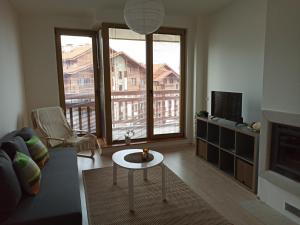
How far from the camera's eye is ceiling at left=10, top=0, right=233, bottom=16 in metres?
3.56

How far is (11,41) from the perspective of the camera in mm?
3424

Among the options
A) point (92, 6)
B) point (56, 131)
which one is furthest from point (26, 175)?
point (92, 6)

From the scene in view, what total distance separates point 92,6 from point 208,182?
3311 millimetres

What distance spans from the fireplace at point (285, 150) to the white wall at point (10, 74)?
3193mm

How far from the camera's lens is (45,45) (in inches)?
167

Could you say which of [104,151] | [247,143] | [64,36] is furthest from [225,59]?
[64,36]

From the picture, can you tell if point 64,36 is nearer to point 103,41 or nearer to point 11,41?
point 103,41

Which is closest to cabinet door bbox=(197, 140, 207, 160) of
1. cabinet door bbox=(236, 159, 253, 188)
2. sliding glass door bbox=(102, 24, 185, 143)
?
cabinet door bbox=(236, 159, 253, 188)

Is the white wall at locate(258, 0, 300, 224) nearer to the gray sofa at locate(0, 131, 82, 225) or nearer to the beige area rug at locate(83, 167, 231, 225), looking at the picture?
the beige area rug at locate(83, 167, 231, 225)

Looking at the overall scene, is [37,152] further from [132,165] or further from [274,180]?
[274,180]

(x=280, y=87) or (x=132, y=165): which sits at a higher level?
(x=280, y=87)

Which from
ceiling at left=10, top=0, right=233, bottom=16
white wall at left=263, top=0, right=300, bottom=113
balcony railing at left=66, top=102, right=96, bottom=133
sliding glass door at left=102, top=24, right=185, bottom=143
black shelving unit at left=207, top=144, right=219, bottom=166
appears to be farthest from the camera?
balcony railing at left=66, top=102, right=96, bottom=133

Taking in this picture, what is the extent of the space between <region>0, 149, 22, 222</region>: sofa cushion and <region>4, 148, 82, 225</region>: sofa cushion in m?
0.06

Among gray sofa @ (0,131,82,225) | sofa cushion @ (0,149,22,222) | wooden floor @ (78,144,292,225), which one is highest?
sofa cushion @ (0,149,22,222)
